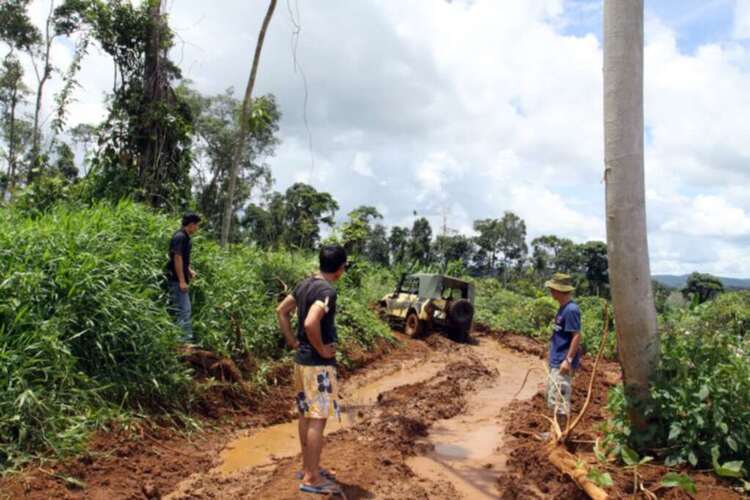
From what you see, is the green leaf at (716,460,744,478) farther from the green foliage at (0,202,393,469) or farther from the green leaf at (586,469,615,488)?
the green foliage at (0,202,393,469)

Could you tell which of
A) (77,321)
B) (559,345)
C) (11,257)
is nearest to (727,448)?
(559,345)

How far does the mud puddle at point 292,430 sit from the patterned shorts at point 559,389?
7.67 feet

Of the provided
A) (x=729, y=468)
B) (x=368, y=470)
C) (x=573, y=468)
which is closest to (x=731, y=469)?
(x=729, y=468)

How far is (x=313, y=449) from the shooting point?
3.69 meters

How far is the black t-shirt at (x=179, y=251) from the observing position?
636cm

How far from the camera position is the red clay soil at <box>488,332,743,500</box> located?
11.4ft

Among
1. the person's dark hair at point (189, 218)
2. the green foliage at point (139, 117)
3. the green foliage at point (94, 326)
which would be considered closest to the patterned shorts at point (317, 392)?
the green foliage at point (94, 326)

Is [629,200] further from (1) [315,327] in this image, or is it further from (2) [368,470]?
(2) [368,470]

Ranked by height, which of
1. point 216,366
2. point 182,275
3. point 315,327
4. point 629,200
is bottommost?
point 216,366

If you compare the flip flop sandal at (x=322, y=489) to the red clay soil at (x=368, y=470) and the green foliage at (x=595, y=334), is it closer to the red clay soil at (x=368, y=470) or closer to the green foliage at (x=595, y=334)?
the red clay soil at (x=368, y=470)

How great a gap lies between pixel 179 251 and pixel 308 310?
3.26 meters

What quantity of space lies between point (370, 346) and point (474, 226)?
42.2 metres

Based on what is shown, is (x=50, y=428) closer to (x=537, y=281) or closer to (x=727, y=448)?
(x=727, y=448)

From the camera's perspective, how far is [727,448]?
3.57 meters
